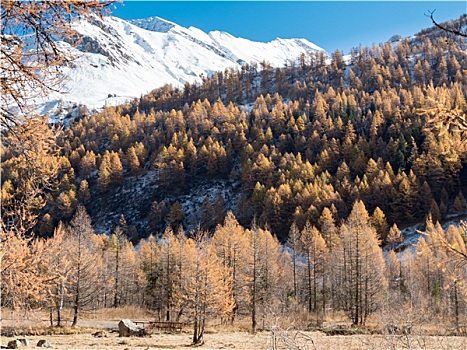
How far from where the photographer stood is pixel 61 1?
12.3 feet

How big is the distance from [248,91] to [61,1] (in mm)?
169823

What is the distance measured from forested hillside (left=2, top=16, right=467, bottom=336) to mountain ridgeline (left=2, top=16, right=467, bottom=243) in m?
0.38

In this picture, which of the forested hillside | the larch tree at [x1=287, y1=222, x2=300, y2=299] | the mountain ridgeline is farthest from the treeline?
the mountain ridgeline

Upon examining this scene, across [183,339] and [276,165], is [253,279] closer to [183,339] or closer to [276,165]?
[183,339]

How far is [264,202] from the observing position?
79688 millimetres

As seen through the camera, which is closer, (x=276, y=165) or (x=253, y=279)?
(x=253, y=279)

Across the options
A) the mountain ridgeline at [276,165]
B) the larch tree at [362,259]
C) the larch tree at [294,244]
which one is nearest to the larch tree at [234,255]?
the larch tree at [294,244]

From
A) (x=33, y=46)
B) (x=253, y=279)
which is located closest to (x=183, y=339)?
(x=253, y=279)

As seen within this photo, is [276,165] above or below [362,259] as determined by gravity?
above

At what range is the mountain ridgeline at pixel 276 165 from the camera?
71.8 meters

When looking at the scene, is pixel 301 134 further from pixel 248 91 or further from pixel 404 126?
pixel 248 91

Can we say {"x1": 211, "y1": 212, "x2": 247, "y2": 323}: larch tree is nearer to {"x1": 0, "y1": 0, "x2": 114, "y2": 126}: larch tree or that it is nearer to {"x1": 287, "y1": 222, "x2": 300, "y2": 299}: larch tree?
{"x1": 287, "y1": 222, "x2": 300, "y2": 299}: larch tree

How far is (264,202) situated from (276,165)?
625 inches

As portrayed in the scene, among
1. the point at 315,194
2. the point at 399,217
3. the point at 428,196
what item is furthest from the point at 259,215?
the point at 428,196
